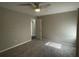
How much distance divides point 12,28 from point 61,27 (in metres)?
3.47

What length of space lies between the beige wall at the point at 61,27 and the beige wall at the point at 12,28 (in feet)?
6.31

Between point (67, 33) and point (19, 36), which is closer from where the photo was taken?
point (19, 36)

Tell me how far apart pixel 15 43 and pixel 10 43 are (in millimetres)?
409

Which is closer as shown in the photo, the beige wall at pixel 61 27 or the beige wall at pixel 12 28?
the beige wall at pixel 12 28

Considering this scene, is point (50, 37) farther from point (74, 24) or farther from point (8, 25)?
point (8, 25)

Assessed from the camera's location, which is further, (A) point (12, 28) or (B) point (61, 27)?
(B) point (61, 27)

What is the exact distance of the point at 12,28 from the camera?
4.23 m

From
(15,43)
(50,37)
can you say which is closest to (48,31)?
(50,37)

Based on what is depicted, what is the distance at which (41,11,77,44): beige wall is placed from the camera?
203 inches

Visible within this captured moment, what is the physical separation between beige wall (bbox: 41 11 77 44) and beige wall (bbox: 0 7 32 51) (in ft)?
6.31

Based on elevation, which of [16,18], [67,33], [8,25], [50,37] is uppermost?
[16,18]

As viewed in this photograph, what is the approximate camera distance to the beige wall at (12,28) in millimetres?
3637

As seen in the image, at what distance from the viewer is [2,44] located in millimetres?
3658

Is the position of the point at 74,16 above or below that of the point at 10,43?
above
